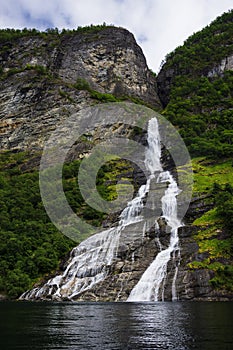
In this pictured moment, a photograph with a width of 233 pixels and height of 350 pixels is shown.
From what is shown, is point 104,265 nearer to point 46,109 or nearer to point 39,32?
point 46,109

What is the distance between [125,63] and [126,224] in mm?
70587

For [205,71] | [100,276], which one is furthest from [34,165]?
[205,71]

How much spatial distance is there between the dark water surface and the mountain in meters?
12.7

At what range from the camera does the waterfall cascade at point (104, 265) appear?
3569cm

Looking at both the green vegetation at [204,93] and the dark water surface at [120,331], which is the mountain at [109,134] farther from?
the dark water surface at [120,331]

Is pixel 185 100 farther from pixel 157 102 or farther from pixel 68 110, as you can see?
pixel 68 110

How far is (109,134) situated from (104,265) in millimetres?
46423

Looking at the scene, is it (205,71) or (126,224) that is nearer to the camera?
(126,224)

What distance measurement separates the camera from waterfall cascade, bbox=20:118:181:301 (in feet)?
117

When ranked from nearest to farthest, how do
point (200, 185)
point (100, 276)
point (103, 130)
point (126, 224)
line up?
point (100, 276), point (126, 224), point (200, 185), point (103, 130)

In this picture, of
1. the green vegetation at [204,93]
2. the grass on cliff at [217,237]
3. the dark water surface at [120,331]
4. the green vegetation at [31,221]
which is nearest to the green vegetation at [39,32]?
the green vegetation at [204,93]

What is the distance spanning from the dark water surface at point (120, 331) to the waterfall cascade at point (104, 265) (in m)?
12.2

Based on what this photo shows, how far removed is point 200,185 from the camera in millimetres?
53469

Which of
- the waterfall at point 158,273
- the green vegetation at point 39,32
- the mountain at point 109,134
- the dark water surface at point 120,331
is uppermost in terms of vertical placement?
the green vegetation at point 39,32
